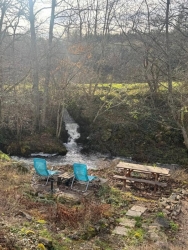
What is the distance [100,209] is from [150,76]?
16.9m

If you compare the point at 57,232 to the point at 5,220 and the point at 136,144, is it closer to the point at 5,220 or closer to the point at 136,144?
the point at 5,220

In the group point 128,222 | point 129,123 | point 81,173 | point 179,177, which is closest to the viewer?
point 128,222

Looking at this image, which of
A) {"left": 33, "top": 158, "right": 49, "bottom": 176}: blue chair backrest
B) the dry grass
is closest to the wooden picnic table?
the dry grass

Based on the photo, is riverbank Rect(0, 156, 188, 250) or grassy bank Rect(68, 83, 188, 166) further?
grassy bank Rect(68, 83, 188, 166)

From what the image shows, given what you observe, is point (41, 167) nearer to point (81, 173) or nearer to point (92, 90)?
point (81, 173)

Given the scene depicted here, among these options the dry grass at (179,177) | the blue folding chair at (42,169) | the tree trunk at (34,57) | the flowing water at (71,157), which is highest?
the tree trunk at (34,57)

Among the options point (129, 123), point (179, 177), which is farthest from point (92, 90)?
point (179, 177)

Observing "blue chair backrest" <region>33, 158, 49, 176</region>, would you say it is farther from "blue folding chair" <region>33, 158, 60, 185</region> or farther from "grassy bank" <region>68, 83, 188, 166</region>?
"grassy bank" <region>68, 83, 188, 166</region>

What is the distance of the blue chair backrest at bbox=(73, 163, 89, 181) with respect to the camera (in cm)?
992

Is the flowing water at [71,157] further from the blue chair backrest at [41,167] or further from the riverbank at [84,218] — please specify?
the riverbank at [84,218]

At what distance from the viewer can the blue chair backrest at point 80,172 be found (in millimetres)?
9922

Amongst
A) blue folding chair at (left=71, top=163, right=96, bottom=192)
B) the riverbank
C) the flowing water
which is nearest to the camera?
the riverbank

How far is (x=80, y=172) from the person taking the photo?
1002 cm

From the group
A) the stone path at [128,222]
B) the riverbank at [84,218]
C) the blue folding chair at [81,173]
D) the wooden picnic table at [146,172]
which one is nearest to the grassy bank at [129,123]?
the wooden picnic table at [146,172]
